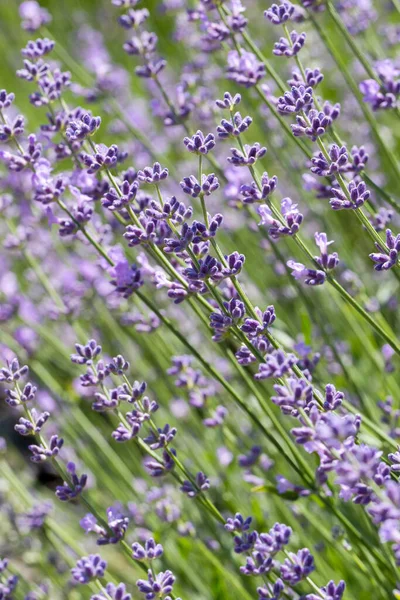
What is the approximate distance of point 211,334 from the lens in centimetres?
233

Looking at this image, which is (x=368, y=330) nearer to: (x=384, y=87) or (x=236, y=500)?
(x=236, y=500)

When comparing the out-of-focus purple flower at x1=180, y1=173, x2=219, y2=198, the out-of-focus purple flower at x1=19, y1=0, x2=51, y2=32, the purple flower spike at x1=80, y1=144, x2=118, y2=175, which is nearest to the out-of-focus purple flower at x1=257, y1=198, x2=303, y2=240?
the out-of-focus purple flower at x1=180, y1=173, x2=219, y2=198

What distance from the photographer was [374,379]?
3164 millimetres

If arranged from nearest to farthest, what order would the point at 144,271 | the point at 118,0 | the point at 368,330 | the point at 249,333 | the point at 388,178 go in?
the point at 249,333 < the point at 144,271 < the point at 118,0 < the point at 368,330 < the point at 388,178

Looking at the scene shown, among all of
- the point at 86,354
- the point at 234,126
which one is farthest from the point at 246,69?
the point at 86,354

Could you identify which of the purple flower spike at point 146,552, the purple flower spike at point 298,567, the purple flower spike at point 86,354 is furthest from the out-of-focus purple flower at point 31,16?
the purple flower spike at point 298,567

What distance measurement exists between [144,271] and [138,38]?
927 millimetres

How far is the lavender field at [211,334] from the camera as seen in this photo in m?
1.64

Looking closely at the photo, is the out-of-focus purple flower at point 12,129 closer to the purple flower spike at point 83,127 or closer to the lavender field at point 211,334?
the lavender field at point 211,334

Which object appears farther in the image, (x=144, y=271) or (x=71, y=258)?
(x=71, y=258)

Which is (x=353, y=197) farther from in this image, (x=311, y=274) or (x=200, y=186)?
(x=200, y=186)

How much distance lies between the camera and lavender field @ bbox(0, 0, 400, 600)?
Result: 1641mm


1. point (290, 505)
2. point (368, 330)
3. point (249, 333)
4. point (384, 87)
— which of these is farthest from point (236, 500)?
point (384, 87)

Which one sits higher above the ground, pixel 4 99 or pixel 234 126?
pixel 4 99
